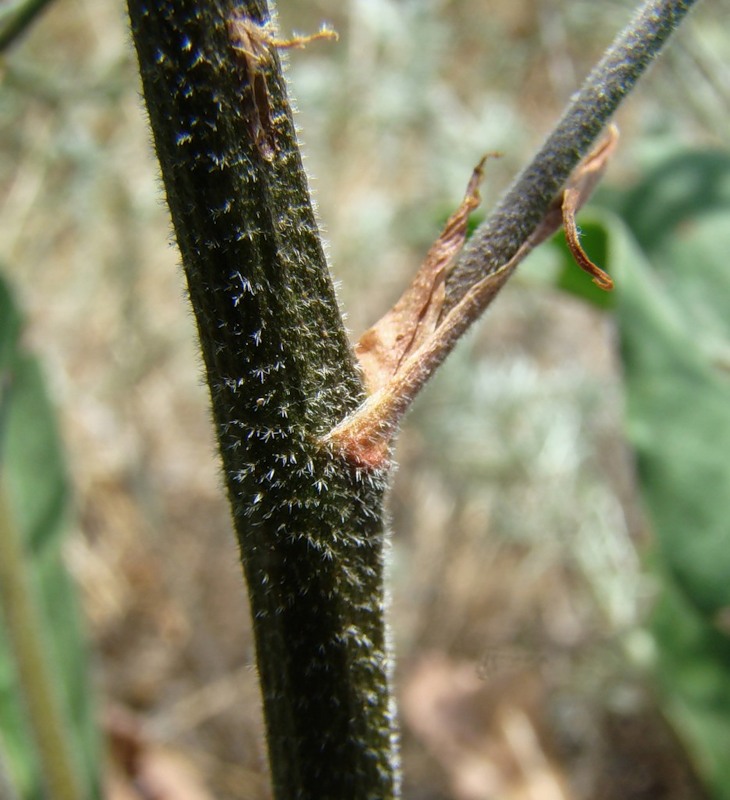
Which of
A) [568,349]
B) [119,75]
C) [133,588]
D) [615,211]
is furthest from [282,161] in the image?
[568,349]

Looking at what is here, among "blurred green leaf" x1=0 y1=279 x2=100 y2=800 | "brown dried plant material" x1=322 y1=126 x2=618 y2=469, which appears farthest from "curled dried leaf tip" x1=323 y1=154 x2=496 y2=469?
"blurred green leaf" x1=0 y1=279 x2=100 y2=800

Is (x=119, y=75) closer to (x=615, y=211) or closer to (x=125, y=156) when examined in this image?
(x=125, y=156)

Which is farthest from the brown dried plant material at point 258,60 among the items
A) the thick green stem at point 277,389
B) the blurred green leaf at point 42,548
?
the blurred green leaf at point 42,548

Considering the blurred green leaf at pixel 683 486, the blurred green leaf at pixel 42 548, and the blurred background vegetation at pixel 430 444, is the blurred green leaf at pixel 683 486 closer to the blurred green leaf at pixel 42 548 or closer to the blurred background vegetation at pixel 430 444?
the blurred background vegetation at pixel 430 444

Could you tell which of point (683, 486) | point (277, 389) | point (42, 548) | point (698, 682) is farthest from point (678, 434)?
point (42, 548)

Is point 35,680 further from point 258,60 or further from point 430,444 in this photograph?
point 430,444
